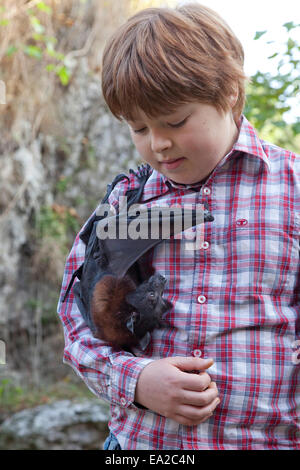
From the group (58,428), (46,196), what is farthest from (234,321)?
(46,196)

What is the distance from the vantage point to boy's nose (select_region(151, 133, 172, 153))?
4.04ft

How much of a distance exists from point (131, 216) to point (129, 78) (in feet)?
1.18

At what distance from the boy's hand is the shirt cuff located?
42 mm

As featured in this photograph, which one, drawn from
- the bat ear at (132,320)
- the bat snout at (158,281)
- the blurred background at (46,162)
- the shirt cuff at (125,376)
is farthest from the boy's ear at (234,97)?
the blurred background at (46,162)

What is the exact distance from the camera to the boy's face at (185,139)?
48.4 inches

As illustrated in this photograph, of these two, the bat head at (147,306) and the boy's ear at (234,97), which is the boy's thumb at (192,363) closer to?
the bat head at (147,306)

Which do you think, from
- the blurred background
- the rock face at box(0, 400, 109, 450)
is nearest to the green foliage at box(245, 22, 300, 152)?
the blurred background

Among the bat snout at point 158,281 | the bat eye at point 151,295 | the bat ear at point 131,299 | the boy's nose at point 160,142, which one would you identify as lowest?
the bat ear at point 131,299

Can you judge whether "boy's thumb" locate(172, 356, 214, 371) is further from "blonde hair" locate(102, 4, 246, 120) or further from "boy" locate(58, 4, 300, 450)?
"blonde hair" locate(102, 4, 246, 120)

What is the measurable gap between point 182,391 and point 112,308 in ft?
0.93

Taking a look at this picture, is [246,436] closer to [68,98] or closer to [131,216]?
[131,216]

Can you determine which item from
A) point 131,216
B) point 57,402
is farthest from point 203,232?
point 57,402

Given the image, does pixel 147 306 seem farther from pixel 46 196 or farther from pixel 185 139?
pixel 46 196

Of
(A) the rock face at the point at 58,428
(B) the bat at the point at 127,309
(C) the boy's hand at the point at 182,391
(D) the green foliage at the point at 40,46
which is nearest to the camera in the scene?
(C) the boy's hand at the point at 182,391
